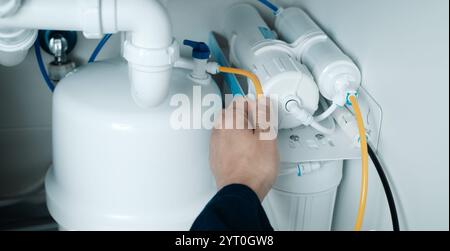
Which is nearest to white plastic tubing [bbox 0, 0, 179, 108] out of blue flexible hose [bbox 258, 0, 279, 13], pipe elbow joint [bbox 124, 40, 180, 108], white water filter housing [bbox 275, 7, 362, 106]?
pipe elbow joint [bbox 124, 40, 180, 108]

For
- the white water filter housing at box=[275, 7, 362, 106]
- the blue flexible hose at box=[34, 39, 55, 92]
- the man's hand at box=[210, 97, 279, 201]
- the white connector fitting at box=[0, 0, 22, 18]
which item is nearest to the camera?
the white connector fitting at box=[0, 0, 22, 18]

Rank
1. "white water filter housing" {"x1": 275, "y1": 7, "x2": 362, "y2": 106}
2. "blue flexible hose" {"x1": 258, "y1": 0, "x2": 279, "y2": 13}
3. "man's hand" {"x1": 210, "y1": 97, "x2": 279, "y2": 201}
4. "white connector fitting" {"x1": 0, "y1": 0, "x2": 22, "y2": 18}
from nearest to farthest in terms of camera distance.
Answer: "white connector fitting" {"x1": 0, "y1": 0, "x2": 22, "y2": 18} → "man's hand" {"x1": 210, "y1": 97, "x2": 279, "y2": 201} → "white water filter housing" {"x1": 275, "y1": 7, "x2": 362, "y2": 106} → "blue flexible hose" {"x1": 258, "y1": 0, "x2": 279, "y2": 13}

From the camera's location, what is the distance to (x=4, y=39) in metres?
0.62

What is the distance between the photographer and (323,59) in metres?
0.78

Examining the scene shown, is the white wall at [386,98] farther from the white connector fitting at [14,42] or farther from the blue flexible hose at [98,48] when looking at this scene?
the white connector fitting at [14,42]

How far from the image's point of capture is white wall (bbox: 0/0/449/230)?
0.60 m

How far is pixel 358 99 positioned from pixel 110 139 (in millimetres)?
389

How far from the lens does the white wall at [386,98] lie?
597 millimetres

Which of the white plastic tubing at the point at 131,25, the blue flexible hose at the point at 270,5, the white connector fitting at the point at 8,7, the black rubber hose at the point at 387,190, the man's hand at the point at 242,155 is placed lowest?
the black rubber hose at the point at 387,190

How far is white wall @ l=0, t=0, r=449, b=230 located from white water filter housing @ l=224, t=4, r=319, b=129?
9 centimetres

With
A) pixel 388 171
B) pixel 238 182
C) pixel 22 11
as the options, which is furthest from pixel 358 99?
pixel 22 11

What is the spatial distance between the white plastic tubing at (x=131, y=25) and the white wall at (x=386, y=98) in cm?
31

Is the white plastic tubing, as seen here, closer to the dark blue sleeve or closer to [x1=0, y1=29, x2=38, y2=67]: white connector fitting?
[x1=0, y1=29, x2=38, y2=67]: white connector fitting

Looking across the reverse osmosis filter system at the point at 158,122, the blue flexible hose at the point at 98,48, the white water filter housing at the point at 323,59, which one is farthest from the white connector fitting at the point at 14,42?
the white water filter housing at the point at 323,59
